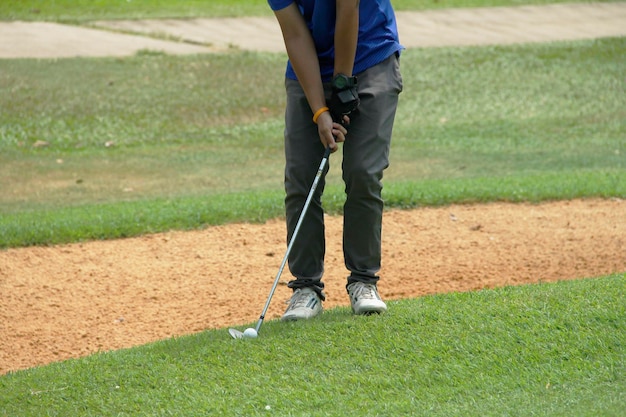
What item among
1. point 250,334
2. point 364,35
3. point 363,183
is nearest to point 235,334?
point 250,334

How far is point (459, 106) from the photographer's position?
12.8 metres

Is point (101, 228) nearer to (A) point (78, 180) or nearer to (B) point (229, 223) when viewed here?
(B) point (229, 223)

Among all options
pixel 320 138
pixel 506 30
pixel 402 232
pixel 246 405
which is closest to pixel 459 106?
pixel 506 30

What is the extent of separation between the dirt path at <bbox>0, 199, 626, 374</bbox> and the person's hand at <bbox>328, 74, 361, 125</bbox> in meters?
1.56

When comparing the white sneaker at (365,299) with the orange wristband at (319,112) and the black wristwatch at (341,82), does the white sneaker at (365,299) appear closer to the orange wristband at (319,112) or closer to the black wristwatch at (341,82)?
the orange wristband at (319,112)

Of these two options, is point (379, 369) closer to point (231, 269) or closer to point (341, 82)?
point (341, 82)

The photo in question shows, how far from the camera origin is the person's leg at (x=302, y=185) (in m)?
4.82

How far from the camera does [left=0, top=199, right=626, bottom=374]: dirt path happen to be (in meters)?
5.67

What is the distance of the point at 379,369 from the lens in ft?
13.5

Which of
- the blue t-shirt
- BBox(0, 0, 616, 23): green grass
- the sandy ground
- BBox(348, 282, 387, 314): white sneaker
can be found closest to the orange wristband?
the blue t-shirt

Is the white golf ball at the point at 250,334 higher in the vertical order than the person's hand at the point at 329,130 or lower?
lower

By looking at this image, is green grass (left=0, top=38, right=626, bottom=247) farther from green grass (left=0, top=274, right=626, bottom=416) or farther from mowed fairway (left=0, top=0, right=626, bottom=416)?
green grass (left=0, top=274, right=626, bottom=416)

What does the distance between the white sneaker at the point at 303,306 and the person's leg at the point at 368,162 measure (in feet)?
0.70

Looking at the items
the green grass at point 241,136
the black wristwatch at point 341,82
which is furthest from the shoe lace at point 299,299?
the green grass at point 241,136
